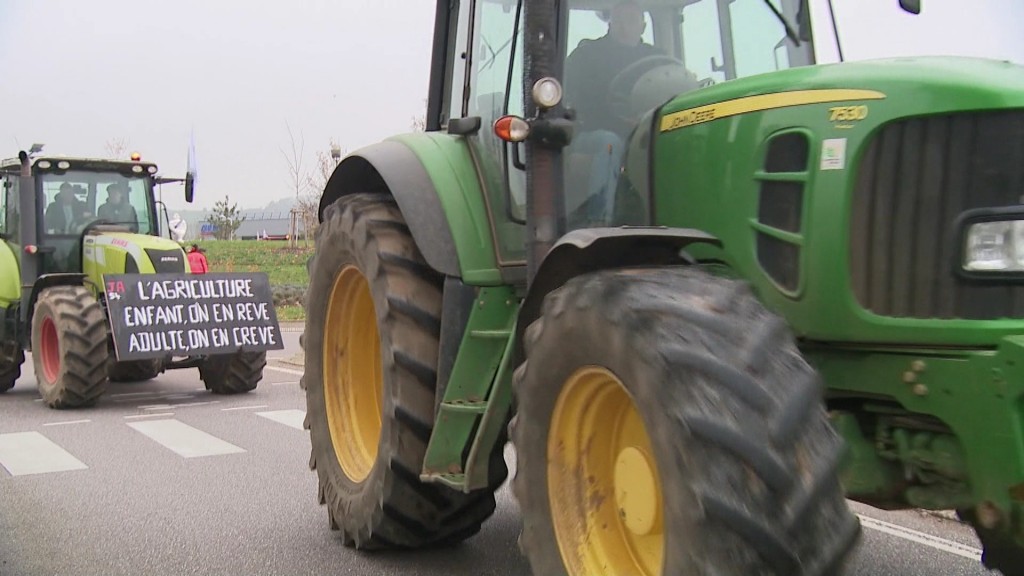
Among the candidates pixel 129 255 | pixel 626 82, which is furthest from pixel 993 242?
pixel 129 255

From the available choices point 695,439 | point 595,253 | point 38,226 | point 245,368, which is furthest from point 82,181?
point 695,439

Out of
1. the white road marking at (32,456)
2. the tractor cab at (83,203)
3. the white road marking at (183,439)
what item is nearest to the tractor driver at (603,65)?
the white road marking at (183,439)

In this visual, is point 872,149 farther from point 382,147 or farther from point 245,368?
point 245,368

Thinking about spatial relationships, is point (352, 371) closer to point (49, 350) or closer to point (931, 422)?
point (931, 422)

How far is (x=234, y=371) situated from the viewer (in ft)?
33.8

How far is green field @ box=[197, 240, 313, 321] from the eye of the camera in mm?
24641

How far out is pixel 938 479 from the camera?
8.63ft

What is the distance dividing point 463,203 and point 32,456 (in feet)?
15.2

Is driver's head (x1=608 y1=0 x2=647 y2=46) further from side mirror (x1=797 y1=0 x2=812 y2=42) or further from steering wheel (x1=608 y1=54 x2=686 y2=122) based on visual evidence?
side mirror (x1=797 y1=0 x2=812 y2=42)

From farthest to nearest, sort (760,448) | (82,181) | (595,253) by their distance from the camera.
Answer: (82,181) → (595,253) → (760,448)

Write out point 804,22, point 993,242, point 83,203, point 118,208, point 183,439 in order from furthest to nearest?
1. point 118,208
2. point 83,203
3. point 183,439
4. point 804,22
5. point 993,242

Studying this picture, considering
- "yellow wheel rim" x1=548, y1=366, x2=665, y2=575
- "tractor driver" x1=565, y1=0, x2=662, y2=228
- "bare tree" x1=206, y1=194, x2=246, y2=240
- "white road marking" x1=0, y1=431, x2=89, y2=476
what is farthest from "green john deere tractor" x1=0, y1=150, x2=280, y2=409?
"bare tree" x1=206, y1=194, x2=246, y2=240

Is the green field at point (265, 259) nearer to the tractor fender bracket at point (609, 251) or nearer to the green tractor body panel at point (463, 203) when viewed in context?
the green tractor body panel at point (463, 203)

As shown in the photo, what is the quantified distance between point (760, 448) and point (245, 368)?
8724 millimetres
